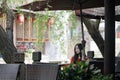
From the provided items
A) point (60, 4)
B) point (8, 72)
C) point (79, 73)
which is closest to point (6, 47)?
point (60, 4)

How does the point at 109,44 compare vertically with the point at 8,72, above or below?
above

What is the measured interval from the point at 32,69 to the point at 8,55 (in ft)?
8.47

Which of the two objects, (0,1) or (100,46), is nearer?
(0,1)

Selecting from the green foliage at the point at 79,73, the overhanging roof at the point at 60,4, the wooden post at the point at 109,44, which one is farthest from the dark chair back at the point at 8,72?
the overhanging roof at the point at 60,4

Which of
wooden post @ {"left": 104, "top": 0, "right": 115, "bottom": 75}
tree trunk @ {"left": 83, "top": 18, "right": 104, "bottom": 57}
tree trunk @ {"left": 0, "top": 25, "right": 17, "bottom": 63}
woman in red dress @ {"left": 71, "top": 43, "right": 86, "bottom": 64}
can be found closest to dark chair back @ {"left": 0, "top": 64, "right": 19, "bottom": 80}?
wooden post @ {"left": 104, "top": 0, "right": 115, "bottom": 75}

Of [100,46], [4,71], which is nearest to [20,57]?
[4,71]

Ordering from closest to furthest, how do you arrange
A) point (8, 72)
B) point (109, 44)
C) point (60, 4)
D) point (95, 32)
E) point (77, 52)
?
point (8, 72)
point (109, 44)
point (60, 4)
point (77, 52)
point (95, 32)

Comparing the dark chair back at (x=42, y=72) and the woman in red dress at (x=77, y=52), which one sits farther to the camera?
the woman in red dress at (x=77, y=52)

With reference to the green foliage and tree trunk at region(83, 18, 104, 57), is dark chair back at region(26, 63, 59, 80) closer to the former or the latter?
the green foliage

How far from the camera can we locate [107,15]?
6871 millimetres

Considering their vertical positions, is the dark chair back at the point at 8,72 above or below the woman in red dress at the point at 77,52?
above

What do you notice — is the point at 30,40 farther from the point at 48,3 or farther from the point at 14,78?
the point at 14,78

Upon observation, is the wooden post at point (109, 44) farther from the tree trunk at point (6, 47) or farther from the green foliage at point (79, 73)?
the tree trunk at point (6, 47)

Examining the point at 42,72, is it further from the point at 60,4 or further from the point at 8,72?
the point at 60,4
